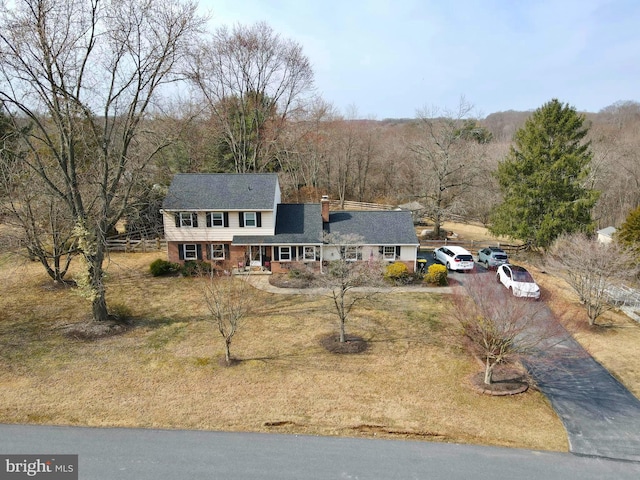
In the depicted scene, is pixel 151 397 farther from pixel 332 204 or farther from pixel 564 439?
pixel 332 204

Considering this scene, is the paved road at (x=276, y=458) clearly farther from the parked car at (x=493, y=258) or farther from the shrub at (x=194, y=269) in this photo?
the parked car at (x=493, y=258)

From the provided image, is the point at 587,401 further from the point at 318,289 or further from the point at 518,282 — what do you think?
the point at 318,289

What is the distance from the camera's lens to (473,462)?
10977 mm

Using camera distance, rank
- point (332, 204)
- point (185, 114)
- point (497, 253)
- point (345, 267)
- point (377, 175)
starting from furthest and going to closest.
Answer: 1. point (377, 175)
2. point (332, 204)
3. point (185, 114)
4. point (497, 253)
5. point (345, 267)

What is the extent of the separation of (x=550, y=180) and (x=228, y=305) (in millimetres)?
25126

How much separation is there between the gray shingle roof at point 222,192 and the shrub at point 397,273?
8964 mm

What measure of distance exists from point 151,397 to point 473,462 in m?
10.3

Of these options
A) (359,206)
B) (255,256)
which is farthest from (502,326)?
(359,206)

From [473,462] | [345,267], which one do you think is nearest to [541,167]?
[345,267]

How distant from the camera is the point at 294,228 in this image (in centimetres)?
2864

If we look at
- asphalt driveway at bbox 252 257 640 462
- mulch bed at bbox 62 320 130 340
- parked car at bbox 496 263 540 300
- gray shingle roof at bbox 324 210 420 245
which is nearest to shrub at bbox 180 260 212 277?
mulch bed at bbox 62 320 130 340

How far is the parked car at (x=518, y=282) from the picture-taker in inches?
885

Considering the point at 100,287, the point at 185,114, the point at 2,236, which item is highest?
the point at 185,114

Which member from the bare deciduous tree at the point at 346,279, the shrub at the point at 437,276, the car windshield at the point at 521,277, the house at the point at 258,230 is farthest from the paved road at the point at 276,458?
the house at the point at 258,230
